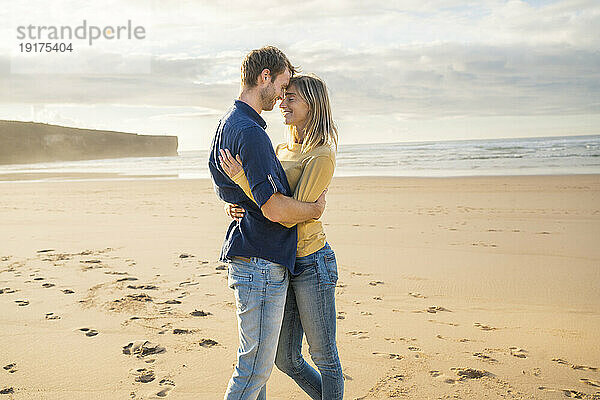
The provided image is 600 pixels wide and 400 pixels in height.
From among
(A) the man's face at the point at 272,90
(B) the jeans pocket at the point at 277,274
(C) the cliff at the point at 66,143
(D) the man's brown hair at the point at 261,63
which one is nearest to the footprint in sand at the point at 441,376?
(B) the jeans pocket at the point at 277,274

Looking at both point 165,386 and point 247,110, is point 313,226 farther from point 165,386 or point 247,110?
point 165,386

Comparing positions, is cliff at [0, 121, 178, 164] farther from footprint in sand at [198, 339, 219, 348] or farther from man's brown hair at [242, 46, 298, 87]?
man's brown hair at [242, 46, 298, 87]

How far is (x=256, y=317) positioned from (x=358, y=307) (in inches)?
108

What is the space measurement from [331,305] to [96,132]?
8236 centimetres

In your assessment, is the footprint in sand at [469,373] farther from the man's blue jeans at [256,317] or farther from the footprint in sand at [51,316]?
the footprint in sand at [51,316]

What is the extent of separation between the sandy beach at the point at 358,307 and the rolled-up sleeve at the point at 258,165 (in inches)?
66.5

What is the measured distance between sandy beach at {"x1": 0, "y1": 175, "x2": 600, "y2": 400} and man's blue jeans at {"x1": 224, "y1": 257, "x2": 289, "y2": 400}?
3.43ft

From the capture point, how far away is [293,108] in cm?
259

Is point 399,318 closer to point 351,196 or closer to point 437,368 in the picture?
point 437,368

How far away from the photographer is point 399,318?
4.69 metres

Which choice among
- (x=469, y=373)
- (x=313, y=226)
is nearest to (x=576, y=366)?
(x=469, y=373)

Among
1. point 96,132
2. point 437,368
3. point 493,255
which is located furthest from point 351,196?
point 96,132

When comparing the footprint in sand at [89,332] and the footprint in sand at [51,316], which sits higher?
the footprint in sand at [51,316]

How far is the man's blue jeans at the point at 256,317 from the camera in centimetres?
240
